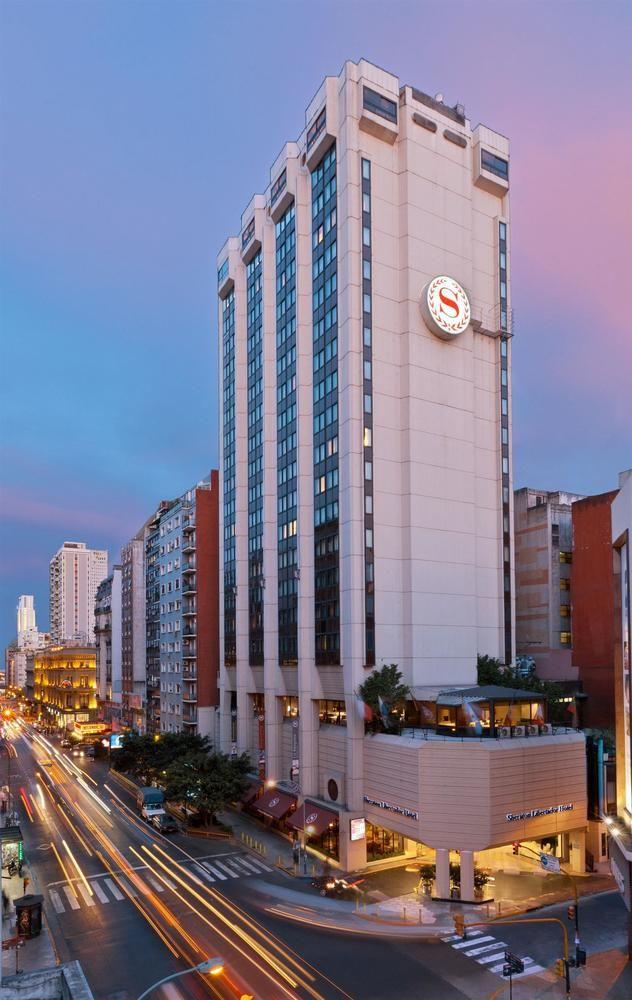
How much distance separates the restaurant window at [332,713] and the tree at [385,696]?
4421 mm

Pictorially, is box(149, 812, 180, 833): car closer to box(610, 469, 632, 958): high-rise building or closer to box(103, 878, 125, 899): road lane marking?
box(103, 878, 125, 899): road lane marking

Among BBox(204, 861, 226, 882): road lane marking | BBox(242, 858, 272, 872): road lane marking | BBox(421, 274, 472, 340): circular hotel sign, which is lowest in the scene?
BBox(242, 858, 272, 872): road lane marking

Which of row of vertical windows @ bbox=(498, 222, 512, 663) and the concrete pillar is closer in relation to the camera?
the concrete pillar

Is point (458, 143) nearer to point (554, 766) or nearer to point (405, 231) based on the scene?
point (405, 231)

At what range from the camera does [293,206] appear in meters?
75.2

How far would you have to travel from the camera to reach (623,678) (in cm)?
3944

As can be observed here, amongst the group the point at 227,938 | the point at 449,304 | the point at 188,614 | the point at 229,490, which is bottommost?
the point at 227,938

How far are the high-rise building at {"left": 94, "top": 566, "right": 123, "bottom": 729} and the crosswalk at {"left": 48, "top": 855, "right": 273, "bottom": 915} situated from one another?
299ft

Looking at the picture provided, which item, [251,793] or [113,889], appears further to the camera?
[251,793]

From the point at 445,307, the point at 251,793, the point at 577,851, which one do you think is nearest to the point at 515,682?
the point at 577,851

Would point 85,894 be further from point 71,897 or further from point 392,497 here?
point 392,497

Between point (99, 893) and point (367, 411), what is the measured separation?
41121mm

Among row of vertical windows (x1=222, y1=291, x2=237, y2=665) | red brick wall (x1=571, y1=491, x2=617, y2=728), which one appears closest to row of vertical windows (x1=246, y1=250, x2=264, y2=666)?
row of vertical windows (x1=222, y1=291, x2=237, y2=665)

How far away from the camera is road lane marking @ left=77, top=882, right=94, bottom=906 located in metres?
46.7
